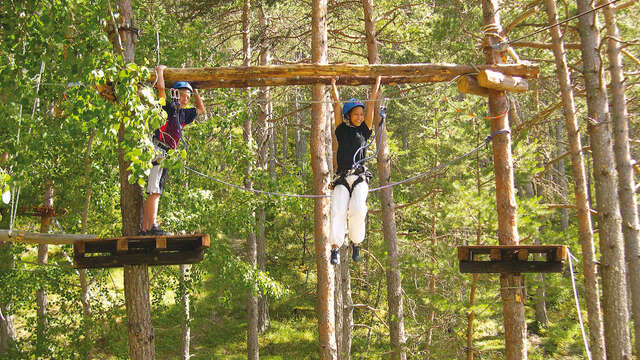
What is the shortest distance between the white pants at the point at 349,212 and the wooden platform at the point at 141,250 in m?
1.49

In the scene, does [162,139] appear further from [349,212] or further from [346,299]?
[346,299]

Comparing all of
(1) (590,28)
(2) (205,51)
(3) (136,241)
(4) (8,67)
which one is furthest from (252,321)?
(1) (590,28)

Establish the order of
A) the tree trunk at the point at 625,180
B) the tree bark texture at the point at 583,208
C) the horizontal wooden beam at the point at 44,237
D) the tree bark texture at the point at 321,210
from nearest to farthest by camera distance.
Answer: the horizontal wooden beam at the point at 44,237 → the tree bark texture at the point at 321,210 → the tree trunk at the point at 625,180 → the tree bark texture at the point at 583,208

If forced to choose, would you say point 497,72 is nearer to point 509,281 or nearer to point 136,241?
point 509,281

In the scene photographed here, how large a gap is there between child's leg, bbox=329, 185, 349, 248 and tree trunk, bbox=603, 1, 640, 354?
6027 mm

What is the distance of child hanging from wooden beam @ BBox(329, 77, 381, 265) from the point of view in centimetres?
565

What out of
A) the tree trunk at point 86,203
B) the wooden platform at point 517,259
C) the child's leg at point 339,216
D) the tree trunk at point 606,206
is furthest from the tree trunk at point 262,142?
the tree trunk at point 606,206

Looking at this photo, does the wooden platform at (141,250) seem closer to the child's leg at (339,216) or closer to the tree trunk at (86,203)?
the child's leg at (339,216)

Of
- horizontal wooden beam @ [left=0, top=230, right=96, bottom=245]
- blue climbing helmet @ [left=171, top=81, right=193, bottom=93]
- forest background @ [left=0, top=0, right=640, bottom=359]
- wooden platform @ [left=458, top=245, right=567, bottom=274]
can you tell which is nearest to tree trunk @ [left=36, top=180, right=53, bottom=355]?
forest background @ [left=0, top=0, right=640, bottom=359]

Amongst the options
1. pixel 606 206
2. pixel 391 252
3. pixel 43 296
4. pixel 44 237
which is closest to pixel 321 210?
pixel 391 252

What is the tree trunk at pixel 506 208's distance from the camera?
575 centimetres

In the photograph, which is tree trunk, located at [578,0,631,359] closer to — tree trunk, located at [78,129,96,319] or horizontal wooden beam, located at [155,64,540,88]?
horizontal wooden beam, located at [155,64,540,88]

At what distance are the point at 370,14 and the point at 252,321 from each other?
8.16m

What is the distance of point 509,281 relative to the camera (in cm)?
584
